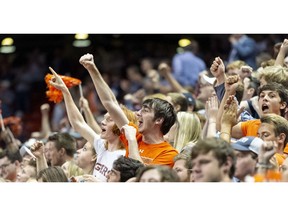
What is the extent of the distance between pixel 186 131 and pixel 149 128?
0.63 metres

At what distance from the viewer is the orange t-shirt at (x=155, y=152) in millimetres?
9891

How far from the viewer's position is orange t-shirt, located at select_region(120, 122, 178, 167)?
989cm

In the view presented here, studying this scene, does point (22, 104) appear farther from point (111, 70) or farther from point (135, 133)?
point (135, 133)

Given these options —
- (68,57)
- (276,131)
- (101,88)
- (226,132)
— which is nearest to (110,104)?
(101,88)

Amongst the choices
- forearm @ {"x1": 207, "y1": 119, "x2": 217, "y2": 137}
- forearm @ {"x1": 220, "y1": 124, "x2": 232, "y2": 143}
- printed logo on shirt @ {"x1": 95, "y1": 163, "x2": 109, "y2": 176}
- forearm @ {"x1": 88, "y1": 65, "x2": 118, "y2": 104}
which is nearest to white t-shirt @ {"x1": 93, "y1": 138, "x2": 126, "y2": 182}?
printed logo on shirt @ {"x1": 95, "y1": 163, "x2": 109, "y2": 176}

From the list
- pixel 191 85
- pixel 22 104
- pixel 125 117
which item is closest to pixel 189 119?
pixel 125 117

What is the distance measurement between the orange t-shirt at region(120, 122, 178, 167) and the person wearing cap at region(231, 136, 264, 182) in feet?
2.78

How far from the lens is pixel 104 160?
10.3 metres

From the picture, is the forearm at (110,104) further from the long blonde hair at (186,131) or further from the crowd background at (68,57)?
the crowd background at (68,57)

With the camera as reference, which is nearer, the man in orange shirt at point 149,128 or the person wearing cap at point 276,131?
the person wearing cap at point 276,131

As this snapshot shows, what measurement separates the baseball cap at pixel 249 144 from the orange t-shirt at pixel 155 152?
27.6 inches

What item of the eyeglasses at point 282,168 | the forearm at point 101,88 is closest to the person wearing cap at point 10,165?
the forearm at point 101,88

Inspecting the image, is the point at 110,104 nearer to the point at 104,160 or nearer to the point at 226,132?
the point at 104,160

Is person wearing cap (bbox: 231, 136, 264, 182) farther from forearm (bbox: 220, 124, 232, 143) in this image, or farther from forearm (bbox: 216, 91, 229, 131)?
forearm (bbox: 216, 91, 229, 131)
